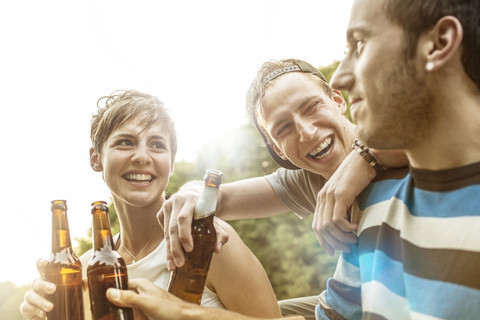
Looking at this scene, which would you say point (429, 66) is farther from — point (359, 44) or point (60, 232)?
point (60, 232)

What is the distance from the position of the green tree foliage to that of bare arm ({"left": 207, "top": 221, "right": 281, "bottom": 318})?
8.39 m

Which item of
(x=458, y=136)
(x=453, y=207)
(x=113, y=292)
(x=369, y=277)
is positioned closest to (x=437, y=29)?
(x=458, y=136)

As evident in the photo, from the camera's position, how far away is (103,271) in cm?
136

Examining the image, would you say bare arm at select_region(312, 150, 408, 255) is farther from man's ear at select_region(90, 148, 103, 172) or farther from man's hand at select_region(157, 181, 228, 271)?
man's ear at select_region(90, 148, 103, 172)

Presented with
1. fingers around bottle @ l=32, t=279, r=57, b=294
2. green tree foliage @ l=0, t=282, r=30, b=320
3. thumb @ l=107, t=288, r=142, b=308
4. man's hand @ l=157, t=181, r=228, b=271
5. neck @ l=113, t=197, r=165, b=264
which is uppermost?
man's hand @ l=157, t=181, r=228, b=271

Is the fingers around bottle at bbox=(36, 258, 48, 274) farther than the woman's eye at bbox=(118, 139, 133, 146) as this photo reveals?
No

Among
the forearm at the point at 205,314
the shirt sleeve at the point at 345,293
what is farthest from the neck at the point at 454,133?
the forearm at the point at 205,314

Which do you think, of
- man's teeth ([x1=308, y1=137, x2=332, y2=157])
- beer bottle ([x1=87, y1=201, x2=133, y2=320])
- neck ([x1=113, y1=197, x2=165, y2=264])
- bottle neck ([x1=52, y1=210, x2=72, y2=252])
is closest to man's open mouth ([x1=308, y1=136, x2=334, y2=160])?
man's teeth ([x1=308, y1=137, x2=332, y2=157])

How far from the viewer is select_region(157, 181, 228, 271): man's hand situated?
1439 millimetres

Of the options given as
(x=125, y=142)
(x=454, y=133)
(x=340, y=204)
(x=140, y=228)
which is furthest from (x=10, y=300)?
(x=454, y=133)

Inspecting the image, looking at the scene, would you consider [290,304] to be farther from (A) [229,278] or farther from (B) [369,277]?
(B) [369,277]

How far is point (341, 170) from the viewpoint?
152 centimetres

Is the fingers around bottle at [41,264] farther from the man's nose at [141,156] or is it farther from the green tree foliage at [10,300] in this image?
the green tree foliage at [10,300]

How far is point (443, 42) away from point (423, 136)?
0.80ft
